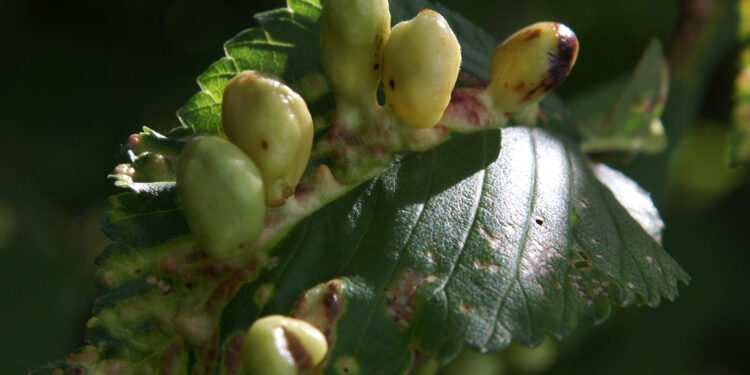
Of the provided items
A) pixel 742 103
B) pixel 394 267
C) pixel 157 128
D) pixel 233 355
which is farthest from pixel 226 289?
pixel 157 128

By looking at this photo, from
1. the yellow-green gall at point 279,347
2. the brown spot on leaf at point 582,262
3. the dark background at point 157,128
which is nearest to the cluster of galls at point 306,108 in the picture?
the yellow-green gall at point 279,347

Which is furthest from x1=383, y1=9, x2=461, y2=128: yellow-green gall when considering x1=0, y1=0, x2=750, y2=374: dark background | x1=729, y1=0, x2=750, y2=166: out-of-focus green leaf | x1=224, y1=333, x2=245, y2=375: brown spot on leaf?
x1=0, y1=0, x2=750, y2=374: dark background

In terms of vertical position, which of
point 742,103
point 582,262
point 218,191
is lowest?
point 742,103

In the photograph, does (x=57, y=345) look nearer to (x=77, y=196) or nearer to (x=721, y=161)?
(x=77, y=196)

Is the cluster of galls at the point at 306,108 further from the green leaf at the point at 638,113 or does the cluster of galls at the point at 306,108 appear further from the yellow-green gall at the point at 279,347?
the green leaf at the point at 638,113

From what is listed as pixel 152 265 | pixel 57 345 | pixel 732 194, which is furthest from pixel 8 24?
pixel 732 194

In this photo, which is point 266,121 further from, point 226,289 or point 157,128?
point 157,128

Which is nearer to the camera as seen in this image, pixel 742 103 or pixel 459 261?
pixel 459 261

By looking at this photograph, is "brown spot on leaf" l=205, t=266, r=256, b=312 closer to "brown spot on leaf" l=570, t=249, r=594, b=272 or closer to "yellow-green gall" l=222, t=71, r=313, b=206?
"yellow-green gall" l=222, t=71, r=313, b=206
